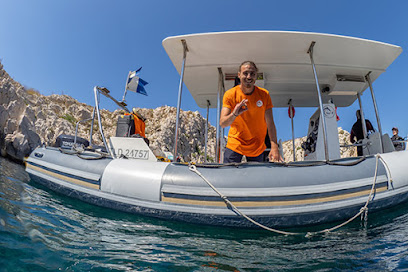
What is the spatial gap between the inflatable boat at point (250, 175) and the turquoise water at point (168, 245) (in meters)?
0.19

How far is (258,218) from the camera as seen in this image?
6.72ft

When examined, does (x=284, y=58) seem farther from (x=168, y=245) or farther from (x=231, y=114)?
(x=168, y=245)

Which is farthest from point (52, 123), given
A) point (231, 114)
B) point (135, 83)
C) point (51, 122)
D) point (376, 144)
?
point (376, 144)

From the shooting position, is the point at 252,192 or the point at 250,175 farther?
the point at 250,175

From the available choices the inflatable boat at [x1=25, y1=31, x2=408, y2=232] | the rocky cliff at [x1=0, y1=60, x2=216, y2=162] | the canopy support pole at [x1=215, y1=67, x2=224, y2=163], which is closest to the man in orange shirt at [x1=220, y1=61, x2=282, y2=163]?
the inflatable boat at [x1=25, y1=31, x2=408, y2=232]

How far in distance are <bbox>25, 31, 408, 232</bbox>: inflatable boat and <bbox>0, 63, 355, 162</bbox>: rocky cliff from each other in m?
1.63

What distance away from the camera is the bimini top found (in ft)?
10.3

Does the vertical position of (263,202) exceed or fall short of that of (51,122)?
it falls short

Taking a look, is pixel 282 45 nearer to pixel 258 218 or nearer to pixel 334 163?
pixel 334 163

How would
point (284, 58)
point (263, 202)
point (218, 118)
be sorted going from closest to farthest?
point (263, 202) → point (284, 58) → point (218, 118)

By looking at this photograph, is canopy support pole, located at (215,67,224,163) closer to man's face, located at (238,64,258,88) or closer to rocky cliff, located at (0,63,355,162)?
man's face, located at (238,64,258,88)

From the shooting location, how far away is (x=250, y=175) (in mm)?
2191

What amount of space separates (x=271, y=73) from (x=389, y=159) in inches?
96.5

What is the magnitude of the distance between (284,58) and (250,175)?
97.2 inches
